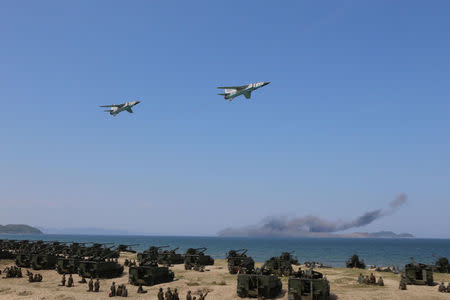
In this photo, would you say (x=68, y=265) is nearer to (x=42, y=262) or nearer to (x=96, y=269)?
(x=42, y=262)

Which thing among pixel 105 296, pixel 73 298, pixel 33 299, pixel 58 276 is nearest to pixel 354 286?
pixel 105 296

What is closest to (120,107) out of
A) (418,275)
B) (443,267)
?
(418,275)

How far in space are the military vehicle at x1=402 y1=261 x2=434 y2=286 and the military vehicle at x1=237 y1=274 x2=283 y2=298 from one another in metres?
15.5

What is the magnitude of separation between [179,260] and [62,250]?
21.3 metres

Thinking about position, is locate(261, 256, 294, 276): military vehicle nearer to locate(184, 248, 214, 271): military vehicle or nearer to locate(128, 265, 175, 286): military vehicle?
locate(184, 248, 214, 271): military vehicle

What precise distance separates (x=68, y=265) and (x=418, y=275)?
37.4 m

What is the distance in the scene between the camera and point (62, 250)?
6081 centimetres

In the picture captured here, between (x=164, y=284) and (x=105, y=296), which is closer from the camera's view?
(x=105, y=296)

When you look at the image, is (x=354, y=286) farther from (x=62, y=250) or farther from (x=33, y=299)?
(x=62, y=250)

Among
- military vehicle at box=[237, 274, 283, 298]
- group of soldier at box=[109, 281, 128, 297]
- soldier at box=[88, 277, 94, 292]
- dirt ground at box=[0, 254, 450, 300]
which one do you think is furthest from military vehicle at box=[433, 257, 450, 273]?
soldier at box=[88, 277, 94, 292]

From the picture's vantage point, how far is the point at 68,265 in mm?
41594

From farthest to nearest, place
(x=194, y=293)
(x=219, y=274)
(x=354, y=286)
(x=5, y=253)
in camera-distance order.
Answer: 1. (x=5, y=253)
2. (x=219, y=274)
3. (x=354, y=286)
4. (x=194, y=293)

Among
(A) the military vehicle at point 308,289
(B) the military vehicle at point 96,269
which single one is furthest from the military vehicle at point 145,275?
(A) the military vehicle at point 308,289

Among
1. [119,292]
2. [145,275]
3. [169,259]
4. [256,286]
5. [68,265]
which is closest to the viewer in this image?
[256,286]
